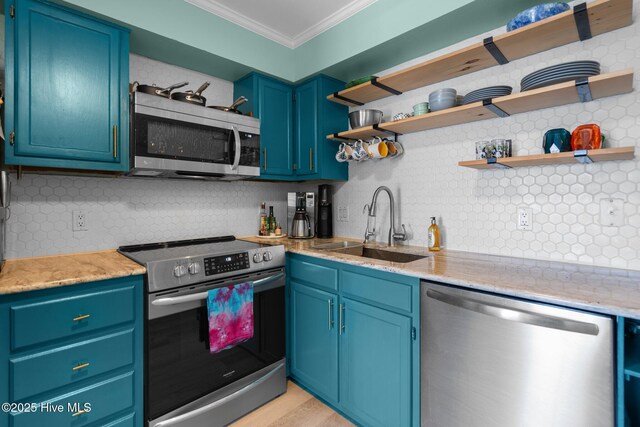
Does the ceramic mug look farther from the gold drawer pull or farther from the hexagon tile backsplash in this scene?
the gold drawer pull

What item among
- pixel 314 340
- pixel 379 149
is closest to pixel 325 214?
pixel 379 149

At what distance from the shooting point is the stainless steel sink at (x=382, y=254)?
2.03m

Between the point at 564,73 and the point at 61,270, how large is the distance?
8.24 ft

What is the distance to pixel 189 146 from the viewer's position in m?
1.98

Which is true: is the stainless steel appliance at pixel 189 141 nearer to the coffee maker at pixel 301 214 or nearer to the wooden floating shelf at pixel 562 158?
the coffee maker at pixel 301 214

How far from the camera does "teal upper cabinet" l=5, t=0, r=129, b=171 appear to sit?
4.93 feet

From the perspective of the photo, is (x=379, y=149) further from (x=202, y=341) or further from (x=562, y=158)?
(x=202, y=341)

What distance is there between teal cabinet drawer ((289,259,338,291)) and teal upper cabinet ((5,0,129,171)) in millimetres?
1184

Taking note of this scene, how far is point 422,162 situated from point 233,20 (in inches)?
67.5

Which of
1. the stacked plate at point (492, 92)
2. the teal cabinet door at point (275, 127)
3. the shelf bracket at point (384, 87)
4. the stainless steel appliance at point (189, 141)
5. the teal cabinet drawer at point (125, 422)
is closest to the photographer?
the teal cabinet drawer at point (125, 422)

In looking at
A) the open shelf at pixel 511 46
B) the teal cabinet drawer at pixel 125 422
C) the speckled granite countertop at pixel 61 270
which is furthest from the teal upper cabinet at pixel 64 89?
the open shelf at pixel 511 46

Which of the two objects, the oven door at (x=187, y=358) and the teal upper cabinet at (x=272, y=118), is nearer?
the oven door at (x=187, y=358)

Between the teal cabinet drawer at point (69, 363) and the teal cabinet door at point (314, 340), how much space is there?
3.19ft

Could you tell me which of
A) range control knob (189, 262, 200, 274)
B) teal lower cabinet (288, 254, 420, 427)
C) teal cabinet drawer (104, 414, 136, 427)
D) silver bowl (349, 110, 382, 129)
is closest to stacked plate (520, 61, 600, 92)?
silver bowl (349, 110, 382, 129)
